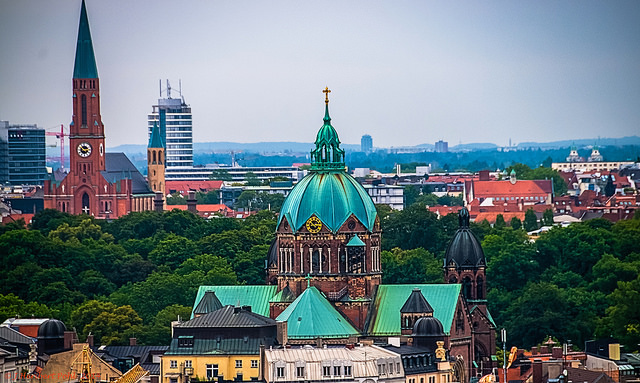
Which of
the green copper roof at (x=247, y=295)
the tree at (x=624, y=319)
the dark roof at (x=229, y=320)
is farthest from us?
the tree at (x=624, y=319)

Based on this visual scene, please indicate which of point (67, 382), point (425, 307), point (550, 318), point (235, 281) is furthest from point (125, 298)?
point (67, 382)

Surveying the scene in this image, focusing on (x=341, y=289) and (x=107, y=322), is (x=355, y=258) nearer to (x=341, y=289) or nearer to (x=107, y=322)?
(x=341, y=289)

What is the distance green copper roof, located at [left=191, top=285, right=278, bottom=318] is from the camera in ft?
387

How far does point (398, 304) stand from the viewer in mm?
115625

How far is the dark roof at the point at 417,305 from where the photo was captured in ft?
368

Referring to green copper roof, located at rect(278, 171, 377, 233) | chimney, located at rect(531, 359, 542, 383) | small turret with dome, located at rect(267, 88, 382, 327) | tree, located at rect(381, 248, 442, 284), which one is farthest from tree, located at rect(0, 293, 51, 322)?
chimney, located at rect(531, 359, 542, 383)

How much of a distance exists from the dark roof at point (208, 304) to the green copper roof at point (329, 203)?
526 centimetres

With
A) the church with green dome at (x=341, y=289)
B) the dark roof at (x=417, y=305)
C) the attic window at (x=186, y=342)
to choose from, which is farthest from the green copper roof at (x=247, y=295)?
the attic window at (x=186, y=342)

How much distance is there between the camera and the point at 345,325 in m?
113

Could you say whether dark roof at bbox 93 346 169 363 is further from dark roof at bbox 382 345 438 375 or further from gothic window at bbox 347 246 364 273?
dark roof at bbox 382 345 438 375

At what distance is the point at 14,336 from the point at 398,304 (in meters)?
18.8

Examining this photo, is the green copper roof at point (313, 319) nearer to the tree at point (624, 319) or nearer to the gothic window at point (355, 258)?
the gothic window at point (355, 258)

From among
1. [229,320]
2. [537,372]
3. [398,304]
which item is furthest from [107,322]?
[537,372]

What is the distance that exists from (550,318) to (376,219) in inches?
857
